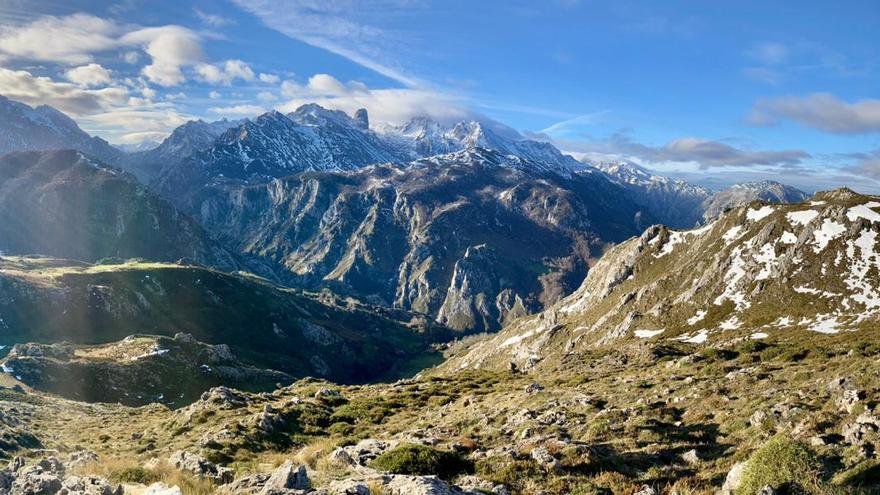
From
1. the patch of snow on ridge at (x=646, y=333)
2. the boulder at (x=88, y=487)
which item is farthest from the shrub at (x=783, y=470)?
the patch of snow on ridge at (x=646, y=333)

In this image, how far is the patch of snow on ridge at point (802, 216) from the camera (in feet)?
422

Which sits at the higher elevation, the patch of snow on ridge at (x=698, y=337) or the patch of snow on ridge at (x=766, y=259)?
the patch of snow on ridge at (x=766, y=259)

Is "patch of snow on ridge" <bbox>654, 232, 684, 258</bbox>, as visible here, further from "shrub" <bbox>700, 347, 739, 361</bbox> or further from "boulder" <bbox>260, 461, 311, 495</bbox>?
"boulder" <bbox>260, 461, 311, 495</bbox>

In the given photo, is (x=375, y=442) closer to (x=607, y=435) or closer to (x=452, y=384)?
(x=607, y=435)

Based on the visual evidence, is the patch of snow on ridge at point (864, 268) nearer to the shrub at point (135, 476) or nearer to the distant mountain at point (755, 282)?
the distant mountain at point (755, 282)

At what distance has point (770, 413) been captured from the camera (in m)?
25.1

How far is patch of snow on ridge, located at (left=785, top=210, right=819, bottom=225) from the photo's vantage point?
128750mm

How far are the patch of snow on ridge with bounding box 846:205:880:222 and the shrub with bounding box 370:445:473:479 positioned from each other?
136m

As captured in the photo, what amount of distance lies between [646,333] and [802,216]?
5157 cm

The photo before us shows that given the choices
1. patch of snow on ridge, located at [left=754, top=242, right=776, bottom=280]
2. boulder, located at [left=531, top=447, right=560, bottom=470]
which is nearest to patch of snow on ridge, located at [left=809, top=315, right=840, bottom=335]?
patch of snow on ridge, located at [left=754, top=242, right=776, bottom=280]

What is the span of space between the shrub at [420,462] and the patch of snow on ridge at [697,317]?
116m

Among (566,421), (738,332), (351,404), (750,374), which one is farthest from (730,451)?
(738,332)

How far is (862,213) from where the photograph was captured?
11775 cm

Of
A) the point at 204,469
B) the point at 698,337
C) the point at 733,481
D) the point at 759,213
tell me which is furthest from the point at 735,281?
the point at 204,469
